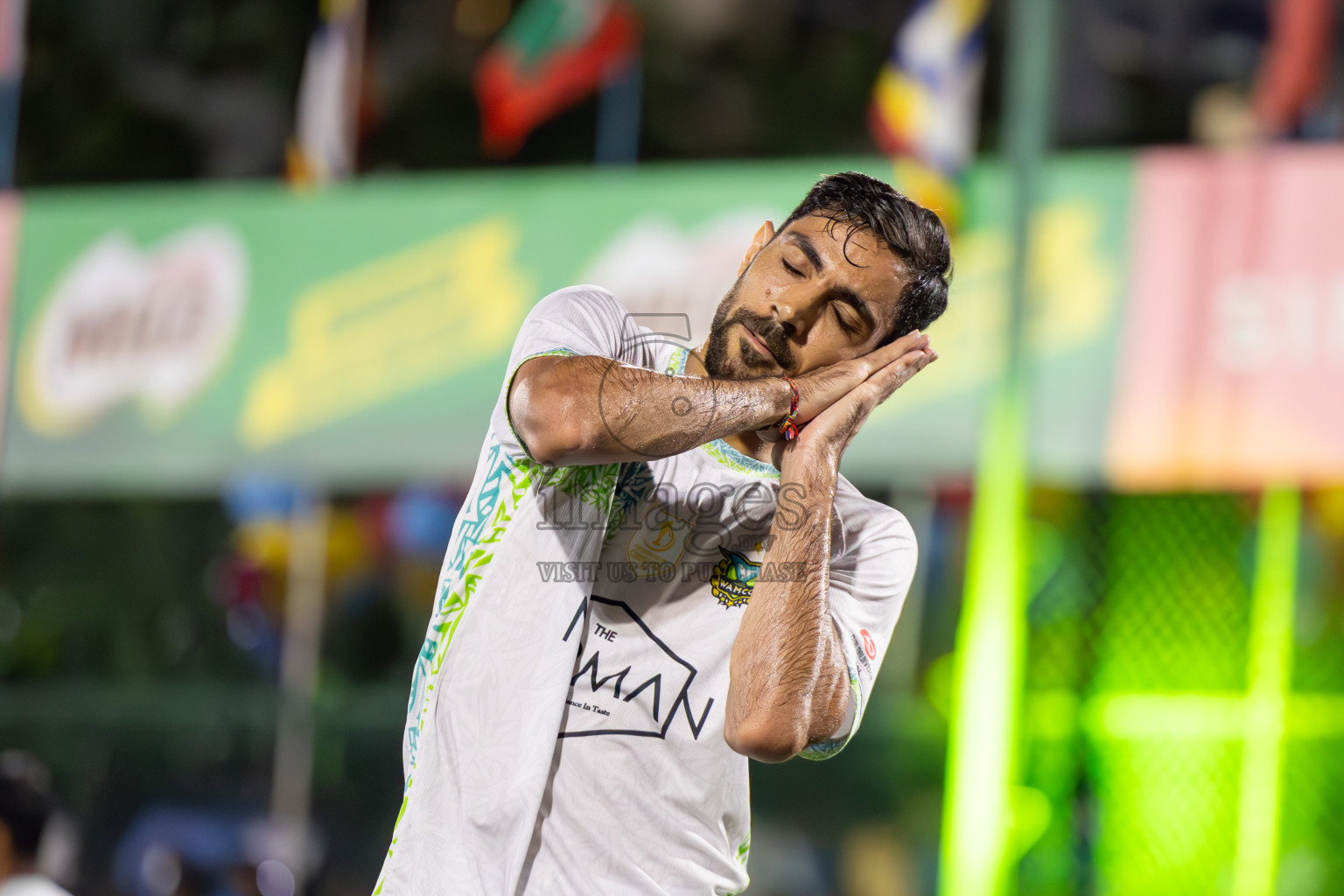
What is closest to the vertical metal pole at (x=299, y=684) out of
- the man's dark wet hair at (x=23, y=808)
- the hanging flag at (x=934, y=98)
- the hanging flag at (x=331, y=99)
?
the hanging flag at (x=331, y=99)

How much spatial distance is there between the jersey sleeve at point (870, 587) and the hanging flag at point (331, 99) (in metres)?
5.43

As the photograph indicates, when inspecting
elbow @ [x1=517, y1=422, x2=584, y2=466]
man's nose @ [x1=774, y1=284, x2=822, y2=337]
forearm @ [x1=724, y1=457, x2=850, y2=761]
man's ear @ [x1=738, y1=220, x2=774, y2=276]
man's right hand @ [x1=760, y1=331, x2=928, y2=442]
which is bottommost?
forearm @ [x1=724, y1=457, x2=850, y2=761]

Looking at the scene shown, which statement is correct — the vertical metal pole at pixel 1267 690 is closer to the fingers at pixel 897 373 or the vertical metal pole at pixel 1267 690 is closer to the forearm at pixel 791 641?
the fingers at pixel 897 373

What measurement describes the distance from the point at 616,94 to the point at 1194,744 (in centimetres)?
521

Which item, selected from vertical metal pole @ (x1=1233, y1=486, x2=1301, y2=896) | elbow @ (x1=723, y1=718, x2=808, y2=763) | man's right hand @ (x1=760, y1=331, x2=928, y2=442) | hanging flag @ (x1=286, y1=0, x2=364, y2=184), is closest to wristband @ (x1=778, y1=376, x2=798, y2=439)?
man's right hand @ (x1=760, y1=331, x2=928, y2=442)

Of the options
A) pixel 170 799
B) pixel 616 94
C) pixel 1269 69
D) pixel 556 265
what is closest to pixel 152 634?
pixel 170 799

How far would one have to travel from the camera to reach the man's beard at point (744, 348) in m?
1.95

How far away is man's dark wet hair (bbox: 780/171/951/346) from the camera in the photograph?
206 cm

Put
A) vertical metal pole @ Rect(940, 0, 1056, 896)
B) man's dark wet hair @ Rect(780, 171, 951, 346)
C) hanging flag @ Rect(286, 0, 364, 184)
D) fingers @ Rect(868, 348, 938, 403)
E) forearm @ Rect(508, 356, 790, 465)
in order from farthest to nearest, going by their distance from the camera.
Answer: hanging flag @ Rect(286, 0, 364, 184) → vertical metal pole @ Rect(940, 0, 1056, 896) → man's dark wet hair @ Rect(780, 171, 951, 346) → fingers @ Rect(868, 348, 938, 403) → forearm @ Rect(508, 356, 790, 465)

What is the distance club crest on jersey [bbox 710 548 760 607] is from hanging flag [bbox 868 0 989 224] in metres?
3.71

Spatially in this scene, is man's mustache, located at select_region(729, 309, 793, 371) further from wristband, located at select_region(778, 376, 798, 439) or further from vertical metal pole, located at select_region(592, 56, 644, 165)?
vertical metal pole, located at select_region(592, 56, 644, 165)

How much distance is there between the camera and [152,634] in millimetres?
8117

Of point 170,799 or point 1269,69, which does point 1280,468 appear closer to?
point 1269,69

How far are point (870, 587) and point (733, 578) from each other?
0.22 metres
